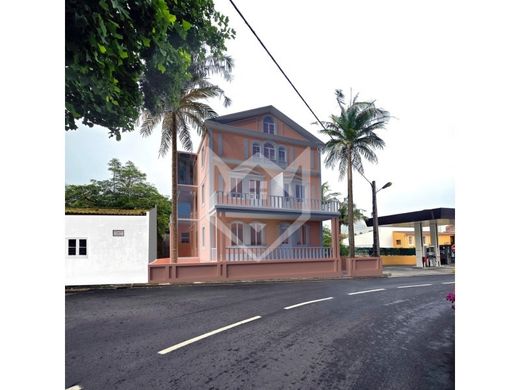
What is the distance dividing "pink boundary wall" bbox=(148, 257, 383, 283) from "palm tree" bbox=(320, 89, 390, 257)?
4.89 metres

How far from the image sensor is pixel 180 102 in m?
2.69

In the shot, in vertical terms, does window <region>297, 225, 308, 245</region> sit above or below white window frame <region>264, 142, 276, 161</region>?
below

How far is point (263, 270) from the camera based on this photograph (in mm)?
8531

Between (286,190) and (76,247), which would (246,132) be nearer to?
(76,247)

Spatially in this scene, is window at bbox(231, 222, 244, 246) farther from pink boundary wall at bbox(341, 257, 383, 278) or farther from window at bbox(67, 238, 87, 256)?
window at bbox(67, 238, 87, 256)

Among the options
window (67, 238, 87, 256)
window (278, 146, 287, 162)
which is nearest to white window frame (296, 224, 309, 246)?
window (278, 146, 287, 162)

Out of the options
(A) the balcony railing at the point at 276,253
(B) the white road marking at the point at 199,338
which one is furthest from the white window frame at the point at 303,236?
(B) the white road marking at the point at 199,338

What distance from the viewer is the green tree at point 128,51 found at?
1.67 m

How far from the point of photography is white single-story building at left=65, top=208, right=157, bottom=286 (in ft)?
13.9

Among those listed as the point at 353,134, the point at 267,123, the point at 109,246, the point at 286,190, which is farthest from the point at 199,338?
the point at 286,190

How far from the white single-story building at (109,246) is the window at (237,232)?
2.97 metres
